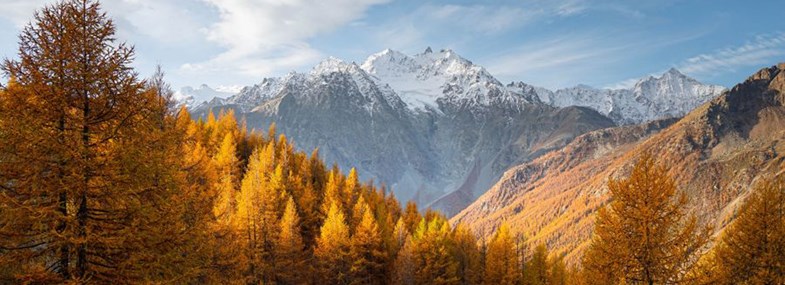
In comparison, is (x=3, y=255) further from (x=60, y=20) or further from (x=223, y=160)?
(x=223, y=160)

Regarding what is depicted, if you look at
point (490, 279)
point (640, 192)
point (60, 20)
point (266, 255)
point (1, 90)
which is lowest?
point (490, 279)

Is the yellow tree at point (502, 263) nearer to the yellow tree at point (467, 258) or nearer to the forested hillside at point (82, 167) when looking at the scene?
the yellow tree at point (467, 258)

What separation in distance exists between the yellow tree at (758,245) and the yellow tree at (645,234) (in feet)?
16.6

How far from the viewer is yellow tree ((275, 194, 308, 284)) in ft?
128

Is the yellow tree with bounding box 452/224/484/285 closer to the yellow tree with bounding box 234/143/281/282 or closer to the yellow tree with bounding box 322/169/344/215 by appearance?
the yellow tree with bounding box 322/169/344/215

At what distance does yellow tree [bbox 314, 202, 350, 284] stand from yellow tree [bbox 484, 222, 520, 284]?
18852 mm

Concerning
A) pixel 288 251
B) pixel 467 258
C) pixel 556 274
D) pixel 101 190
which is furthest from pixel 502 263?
pixel 101 190

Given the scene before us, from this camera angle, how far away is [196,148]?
135ft

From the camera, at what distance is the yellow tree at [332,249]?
44.0 meters

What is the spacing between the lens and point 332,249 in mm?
44125

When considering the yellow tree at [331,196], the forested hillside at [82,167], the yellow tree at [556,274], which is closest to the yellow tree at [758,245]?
the forested hillside at [82,167]

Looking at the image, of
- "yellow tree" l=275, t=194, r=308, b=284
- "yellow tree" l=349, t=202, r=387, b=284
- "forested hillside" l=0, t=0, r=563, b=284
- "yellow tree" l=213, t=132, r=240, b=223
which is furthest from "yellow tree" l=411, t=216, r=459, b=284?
"forested hillside" l=0, t=0, r=563, b=284

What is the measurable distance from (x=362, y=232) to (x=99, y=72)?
3664cm

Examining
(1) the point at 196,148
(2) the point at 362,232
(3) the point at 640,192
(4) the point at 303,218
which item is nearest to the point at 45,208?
(3) the point at 640,192
